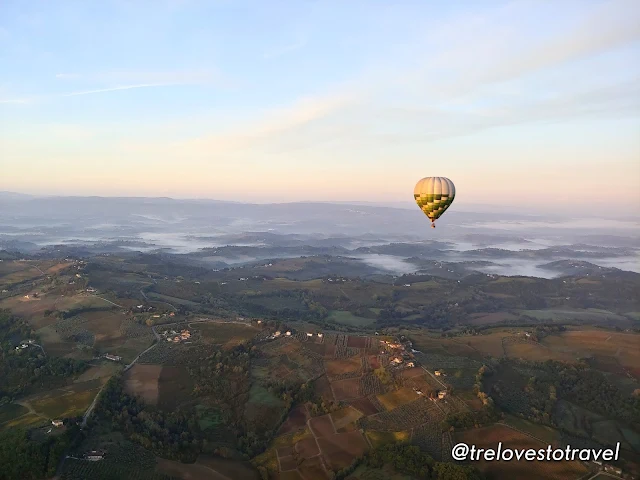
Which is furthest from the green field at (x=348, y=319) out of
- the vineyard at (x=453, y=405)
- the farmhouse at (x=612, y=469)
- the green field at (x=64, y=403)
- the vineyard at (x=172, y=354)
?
the farmhouse at (x=612, y=469)

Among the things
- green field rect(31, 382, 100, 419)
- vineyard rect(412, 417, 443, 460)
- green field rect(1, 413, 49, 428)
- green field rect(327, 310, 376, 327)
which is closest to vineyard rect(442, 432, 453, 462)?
vineyard rect(412, 417, 443, 460)

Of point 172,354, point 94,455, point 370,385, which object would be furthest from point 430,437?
point 172,354

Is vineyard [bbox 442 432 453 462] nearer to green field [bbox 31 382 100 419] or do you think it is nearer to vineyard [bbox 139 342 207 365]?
vineyard [bbox 139 342 207 365]

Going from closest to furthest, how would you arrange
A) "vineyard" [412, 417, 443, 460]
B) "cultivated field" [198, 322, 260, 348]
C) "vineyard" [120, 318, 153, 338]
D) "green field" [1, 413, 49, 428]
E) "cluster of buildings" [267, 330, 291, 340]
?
"vineyard" [412, 417, 443, 460]
"green field" [1, 413, 49, 428]
"cultivated field" [198, 322, 260, 348]
"vineyard" [120, 318, 153, 338]
"cluster of buildings" [267, 330, 291, 340]

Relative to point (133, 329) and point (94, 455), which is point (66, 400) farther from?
point (133, 329)

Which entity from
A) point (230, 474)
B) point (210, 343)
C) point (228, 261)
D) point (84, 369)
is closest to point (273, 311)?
point (210, 343)
